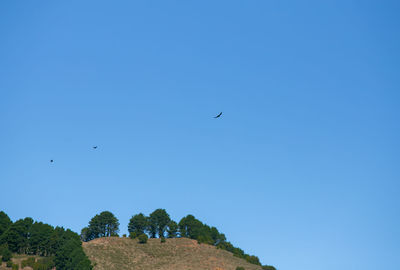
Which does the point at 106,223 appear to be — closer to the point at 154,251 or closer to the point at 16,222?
the point at 154,251

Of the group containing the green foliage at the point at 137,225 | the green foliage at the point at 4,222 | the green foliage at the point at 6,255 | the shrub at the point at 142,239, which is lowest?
the green foliage at the point at 6,255

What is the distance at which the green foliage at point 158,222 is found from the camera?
474 ft

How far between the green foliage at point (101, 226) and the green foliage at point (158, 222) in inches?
465

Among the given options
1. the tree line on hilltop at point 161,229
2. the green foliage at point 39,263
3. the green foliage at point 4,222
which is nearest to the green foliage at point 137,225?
the tree line on hilltop at point 161,229

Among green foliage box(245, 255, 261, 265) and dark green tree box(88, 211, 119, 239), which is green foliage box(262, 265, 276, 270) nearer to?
green foliage box(245, 255, 261, 265)

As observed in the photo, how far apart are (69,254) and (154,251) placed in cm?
3032

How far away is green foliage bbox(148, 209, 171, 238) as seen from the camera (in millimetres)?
144375

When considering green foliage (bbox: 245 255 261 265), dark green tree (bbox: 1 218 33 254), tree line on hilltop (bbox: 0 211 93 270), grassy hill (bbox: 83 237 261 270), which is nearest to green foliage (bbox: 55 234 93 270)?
tree line on hilltop (bbox: 0 211 93 270)

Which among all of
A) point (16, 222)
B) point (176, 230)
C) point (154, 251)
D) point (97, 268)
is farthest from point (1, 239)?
point (176, 230)

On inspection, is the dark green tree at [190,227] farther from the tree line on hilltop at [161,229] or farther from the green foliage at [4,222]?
the green foliage at [4,222]

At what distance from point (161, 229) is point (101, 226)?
2043 cm

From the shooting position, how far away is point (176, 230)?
146625 millimetres

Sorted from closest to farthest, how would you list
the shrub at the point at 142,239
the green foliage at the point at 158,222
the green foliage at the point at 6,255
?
the green foliage at the point at 6,255, the shrub at the point at 142,239, the green foliage at the point at 158,222

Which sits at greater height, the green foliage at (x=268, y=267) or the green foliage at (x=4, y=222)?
the green foliage at (x=4, y=222)
